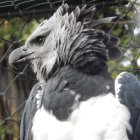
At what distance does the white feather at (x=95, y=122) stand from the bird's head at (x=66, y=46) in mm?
179

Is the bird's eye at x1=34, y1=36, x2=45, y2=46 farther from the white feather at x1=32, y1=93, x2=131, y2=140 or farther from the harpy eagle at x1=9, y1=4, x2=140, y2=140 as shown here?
the white feather at x1=32, y1=93, x2=131, y2=140

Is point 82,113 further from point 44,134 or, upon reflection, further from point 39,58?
point 39,58

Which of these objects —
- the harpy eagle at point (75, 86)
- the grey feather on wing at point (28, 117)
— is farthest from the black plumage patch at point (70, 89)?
the grey feather on wing at point (28, 117)

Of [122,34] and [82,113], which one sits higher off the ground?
[122,34]

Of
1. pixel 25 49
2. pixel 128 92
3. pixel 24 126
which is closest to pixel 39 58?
pixel 25 49

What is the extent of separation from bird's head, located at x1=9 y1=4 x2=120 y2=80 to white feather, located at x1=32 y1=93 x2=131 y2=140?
0.59 feet

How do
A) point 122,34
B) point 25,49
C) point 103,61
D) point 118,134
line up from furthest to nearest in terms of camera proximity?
point 122,34 < point 25,49 < point 103,61 < point 118,134

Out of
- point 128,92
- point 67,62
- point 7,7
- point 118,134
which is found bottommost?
point 118,134

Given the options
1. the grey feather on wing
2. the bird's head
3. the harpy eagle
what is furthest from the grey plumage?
the grey feather on wing

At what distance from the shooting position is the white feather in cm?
209

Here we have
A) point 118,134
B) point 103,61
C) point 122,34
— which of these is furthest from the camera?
point 122,34

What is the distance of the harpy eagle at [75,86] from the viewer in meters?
2.11

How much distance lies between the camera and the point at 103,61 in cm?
225

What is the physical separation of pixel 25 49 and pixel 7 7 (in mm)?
242
